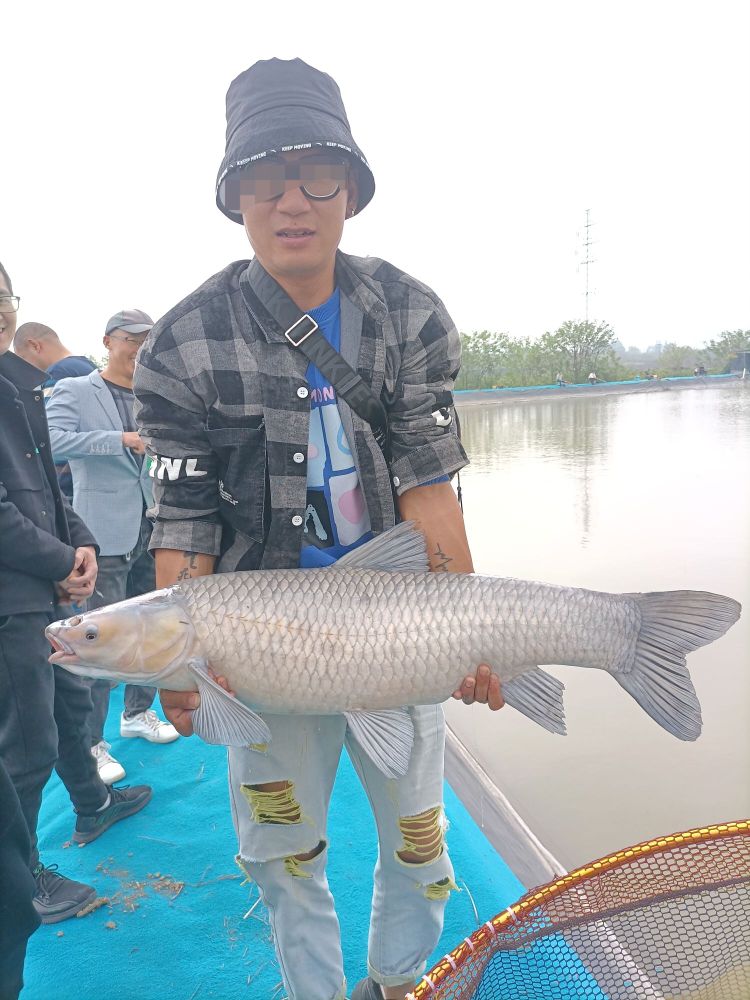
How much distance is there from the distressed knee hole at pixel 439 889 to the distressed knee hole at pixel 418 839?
89 mm

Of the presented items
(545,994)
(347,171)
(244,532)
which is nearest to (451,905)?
(545,994)

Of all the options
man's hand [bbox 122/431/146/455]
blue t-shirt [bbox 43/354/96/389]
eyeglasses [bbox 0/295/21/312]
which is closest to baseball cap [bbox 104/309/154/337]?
man's hand [bbox 122/431/146/455]

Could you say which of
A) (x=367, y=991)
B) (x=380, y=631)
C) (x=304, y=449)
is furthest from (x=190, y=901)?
(x=304, y=449)

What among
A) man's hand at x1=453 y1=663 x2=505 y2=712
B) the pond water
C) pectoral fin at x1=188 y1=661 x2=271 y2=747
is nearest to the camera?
pectoral fin at x1=188 y1=661 x2=271 y2=747

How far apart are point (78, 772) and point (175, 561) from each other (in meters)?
1.72

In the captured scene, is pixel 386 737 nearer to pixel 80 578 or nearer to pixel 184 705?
pixel 184 705

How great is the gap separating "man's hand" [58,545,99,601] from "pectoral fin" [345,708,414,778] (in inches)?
59.0

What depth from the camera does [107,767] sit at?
133 inches

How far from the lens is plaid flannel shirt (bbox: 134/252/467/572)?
170 cm

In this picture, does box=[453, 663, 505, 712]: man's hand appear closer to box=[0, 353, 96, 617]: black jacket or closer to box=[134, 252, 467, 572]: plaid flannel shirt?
box=[134, 252, 467, 572]: plaid flannel shirt

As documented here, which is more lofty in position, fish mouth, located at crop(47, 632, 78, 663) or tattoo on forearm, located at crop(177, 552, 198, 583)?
tattoo on forearm, located at crop(177, 552, 198, 583)

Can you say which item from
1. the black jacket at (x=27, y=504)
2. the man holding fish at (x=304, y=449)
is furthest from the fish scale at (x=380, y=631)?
the black jacket at (x=27, y=504)

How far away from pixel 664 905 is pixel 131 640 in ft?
4.76

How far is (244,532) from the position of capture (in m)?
1.81
